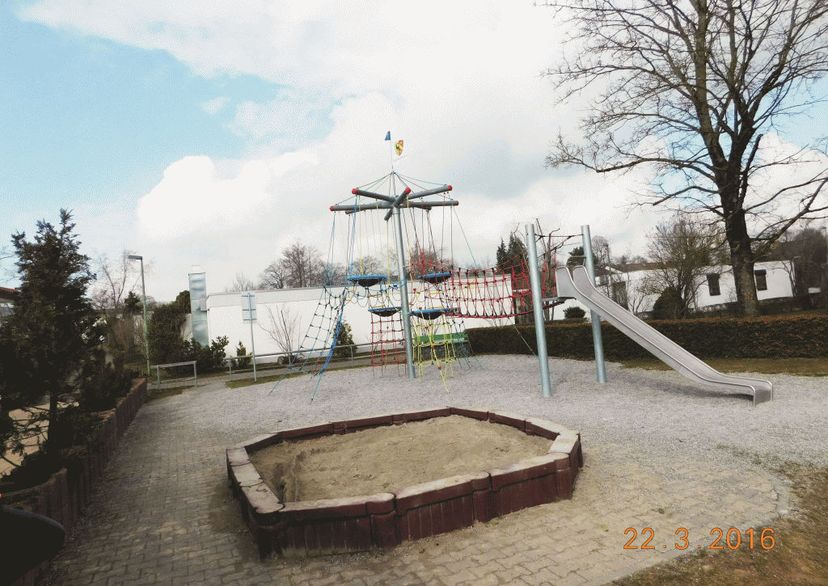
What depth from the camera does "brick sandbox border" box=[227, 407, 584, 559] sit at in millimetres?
3635

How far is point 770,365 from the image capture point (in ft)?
36.9

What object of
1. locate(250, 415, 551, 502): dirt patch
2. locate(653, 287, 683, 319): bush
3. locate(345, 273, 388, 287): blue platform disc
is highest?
locate(345, 273, 388, 287): blue platform disc

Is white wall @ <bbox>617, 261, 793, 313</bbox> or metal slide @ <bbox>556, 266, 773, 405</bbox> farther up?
white wall @ <bbox>617, 261, 793, 313</bbox>

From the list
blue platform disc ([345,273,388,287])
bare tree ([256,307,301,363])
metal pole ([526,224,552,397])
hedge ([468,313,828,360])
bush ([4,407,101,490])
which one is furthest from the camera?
bare tree ([256,307,301,363])

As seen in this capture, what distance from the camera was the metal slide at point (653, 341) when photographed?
7852 mm

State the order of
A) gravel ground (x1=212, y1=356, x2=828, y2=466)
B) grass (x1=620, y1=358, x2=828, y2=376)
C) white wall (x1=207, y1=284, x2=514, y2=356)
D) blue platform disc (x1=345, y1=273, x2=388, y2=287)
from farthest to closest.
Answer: white wall (x1=207, y1=284, x2=514, y2=356) < blue platform disc (x1=345, y1=273, x2=388, y2=287) < grass (x1=620, y1=358, x2=828, y2=376) < gravel ground (x1=212, y1=356, x2=828, y2=466)

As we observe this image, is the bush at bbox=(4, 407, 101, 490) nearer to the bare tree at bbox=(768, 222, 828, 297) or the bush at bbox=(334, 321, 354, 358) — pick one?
the bush at bbox=(334, 321, 354, 358)

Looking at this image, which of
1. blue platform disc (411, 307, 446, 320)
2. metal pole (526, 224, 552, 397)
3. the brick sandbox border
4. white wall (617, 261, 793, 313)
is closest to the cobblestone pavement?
the brick sandbox border

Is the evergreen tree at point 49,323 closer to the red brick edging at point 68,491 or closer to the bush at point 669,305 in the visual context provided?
the red brick edging at point 68,491

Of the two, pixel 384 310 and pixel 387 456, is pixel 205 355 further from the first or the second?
pixel 387 456

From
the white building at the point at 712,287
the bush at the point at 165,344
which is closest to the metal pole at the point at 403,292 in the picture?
the bush at the point at 165,344

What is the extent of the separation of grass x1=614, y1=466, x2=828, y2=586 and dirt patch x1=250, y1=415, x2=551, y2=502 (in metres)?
1.92

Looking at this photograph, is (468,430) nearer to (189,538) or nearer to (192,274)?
(189,538)

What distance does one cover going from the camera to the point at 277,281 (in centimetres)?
5844
